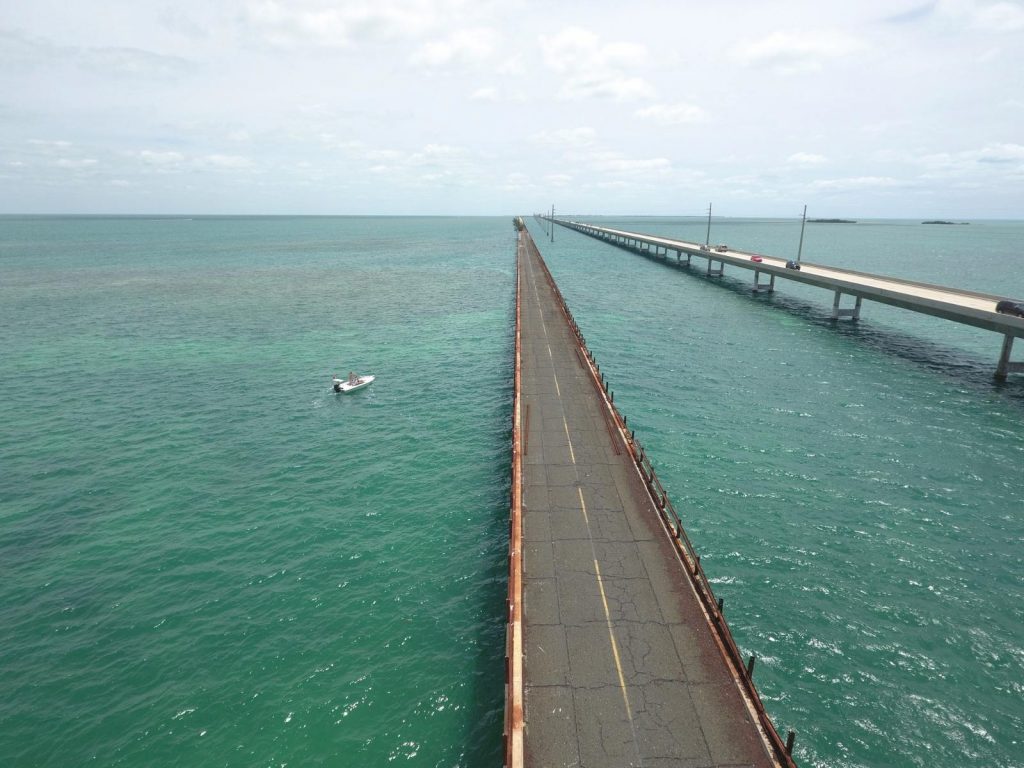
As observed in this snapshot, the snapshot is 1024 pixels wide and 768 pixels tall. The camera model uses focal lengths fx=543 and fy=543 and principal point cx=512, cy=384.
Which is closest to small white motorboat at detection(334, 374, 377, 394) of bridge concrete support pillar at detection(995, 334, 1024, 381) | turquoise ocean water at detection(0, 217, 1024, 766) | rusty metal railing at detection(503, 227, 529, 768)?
turquoise ocean water at detection(0, 217, 1024, 766)

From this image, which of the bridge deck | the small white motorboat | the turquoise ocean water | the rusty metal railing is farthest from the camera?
the bridge deck

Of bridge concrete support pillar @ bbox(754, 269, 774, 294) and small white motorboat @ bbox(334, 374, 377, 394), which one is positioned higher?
bridge concrete support pillar @ bbox(754, 269, 774, 294)

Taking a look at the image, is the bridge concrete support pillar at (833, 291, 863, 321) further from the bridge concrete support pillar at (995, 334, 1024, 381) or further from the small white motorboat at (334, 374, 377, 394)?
the small white motorboat at (334, 374, 377, 394)

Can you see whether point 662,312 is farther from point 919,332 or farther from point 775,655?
point 775,655

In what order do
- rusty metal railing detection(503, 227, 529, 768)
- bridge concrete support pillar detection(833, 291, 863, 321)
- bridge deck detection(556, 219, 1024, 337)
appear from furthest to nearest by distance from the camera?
bridge concrete support pillar detection(833, 291, 863, 321) → bridge deck detection(556, 219, 1024, 337) → rusty metal railing detection(503, 227, 529, 768)

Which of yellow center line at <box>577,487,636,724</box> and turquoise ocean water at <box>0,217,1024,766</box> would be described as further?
turquoise ocean water at <box>0,217,1024,766</box>

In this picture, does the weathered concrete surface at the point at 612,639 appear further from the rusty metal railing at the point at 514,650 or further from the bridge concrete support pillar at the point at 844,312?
the bridge concrete support pillar at the point at 844,312

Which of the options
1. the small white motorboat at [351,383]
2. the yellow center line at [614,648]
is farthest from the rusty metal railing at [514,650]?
the small white motorboat at [351,383]
